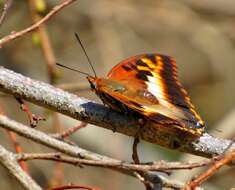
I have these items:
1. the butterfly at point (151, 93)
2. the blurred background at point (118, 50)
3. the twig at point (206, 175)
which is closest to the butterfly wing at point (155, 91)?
the butterfly at point (151, 93)

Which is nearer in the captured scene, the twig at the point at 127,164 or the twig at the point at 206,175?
the twig at the point at 206,175

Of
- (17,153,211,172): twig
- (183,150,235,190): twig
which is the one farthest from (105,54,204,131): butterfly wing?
(183,150,235,190): twig

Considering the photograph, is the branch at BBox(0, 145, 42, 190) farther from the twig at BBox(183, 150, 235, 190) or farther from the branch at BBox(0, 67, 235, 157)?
the twig at BBox(183, 150, 235, 190)

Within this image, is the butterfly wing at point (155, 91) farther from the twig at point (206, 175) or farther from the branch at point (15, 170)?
the twig at point (206, 175)

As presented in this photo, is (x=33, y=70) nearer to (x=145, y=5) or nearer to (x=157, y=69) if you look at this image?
(x=145, y=5)

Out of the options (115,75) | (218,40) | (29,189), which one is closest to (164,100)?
(115,75)

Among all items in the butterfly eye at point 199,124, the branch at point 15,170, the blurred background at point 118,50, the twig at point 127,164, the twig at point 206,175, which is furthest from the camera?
the blurred background at point 118,50
